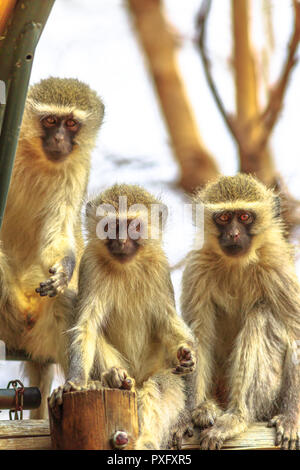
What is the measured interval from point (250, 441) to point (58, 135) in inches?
70.5

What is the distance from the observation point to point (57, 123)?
13.3 feet

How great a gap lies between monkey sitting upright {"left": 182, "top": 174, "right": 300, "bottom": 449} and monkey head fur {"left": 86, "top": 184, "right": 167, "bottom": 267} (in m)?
0.33

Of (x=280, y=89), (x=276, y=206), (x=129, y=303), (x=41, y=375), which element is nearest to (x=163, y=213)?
(x=129, y=303)

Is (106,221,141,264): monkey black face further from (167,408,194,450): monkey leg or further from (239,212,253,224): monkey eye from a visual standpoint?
(167,408,194,450): monkey leg

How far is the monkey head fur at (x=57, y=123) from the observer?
398 centimetres

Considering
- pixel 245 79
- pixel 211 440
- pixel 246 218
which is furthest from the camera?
pixel 245 79

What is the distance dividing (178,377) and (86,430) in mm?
862

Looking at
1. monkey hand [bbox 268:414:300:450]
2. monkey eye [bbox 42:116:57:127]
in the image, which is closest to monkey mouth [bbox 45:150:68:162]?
monkey eye [bbox 42:116:57:127]

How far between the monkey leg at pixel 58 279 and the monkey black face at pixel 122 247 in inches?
8.9

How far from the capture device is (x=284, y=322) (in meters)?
3.77

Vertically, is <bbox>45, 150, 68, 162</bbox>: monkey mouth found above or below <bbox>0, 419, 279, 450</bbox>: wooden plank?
above

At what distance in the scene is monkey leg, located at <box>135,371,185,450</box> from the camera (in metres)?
3.09

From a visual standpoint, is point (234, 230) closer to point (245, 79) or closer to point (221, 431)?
point (221, 431)

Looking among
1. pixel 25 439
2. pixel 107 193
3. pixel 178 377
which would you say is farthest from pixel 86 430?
pixel 107 193
